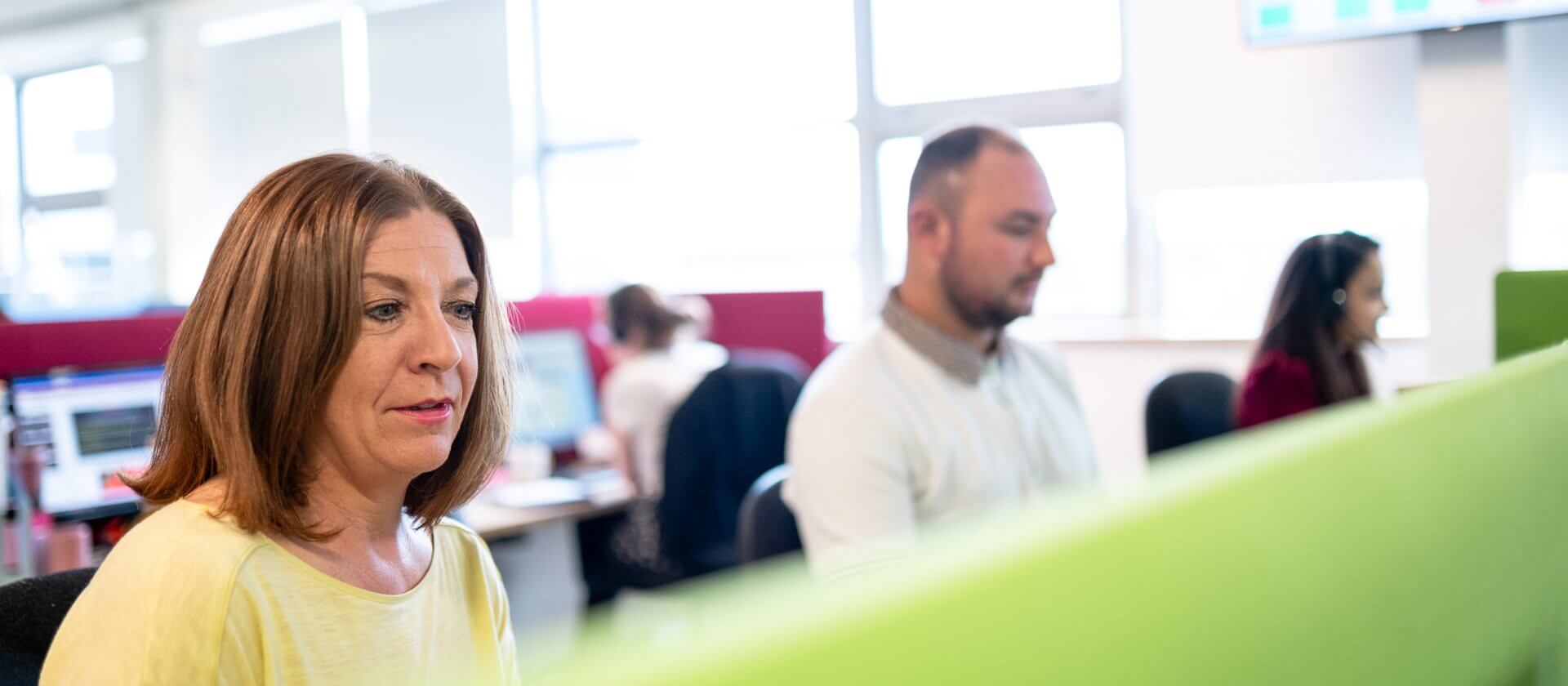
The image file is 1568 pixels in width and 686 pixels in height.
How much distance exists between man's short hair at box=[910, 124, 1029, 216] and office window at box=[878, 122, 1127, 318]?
277cm

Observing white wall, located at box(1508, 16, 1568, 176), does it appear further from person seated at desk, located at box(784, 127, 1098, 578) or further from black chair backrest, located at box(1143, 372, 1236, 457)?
person seated at desk, located at box(784, 127, 1098, 578)

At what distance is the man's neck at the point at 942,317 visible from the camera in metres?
1.87

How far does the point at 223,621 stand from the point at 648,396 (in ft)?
8.69

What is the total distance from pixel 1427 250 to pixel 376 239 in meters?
3.49

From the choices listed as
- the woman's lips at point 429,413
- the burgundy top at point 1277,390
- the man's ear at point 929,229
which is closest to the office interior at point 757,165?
the man's ear at point 929,229

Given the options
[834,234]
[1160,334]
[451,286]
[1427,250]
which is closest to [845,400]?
[451,286]

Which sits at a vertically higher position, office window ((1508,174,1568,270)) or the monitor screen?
the monitor screen

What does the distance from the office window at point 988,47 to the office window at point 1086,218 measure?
0.75ft

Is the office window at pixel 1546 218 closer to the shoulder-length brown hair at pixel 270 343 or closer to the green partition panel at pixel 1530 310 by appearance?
the green partition panel at pixel 1530 310

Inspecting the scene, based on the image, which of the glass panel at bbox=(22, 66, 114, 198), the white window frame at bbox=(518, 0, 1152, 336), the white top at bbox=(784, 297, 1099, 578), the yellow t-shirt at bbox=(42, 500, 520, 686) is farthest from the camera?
the glass panel at bbox=(22, 66, 114, 198)

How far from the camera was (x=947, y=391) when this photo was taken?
180 cm

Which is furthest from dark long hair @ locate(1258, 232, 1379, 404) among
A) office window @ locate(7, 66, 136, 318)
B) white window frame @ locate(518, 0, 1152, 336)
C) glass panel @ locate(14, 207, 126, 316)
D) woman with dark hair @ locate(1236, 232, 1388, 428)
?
glass panel @ locate(14, 207, 126, 316)

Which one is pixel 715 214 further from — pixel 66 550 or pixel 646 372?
pixel 66 550

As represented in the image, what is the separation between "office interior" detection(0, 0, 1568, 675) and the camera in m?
3.47
